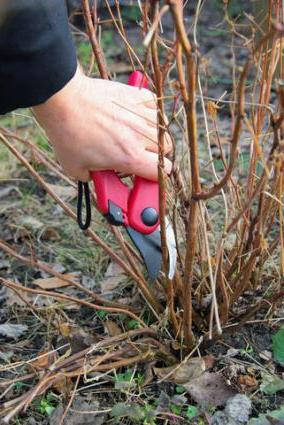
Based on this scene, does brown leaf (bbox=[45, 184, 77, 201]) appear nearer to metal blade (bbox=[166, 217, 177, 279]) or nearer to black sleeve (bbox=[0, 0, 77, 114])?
metal blade (bbox=[166, 217, 177, 279])

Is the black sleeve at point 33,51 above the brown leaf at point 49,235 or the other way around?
above

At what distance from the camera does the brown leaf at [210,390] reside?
1.73 metres

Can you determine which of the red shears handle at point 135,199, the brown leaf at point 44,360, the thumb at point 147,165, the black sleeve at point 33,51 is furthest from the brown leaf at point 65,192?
the black sleeve at point 33,51

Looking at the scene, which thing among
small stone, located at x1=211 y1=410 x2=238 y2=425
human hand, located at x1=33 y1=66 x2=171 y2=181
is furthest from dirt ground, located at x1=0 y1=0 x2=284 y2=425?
human hand, located at x1=33 y1=66 x2=171 y2=181

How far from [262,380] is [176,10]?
99 cm

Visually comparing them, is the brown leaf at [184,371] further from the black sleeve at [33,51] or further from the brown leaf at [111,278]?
the black sleeve at [33,51]

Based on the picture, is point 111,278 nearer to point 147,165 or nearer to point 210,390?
point 210,390

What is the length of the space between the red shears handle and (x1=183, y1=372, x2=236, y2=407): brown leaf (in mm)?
399

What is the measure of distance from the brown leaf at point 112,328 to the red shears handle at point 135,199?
43 cm

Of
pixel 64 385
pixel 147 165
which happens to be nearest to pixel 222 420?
pixel 64 385

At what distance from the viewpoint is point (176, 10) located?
1.10m

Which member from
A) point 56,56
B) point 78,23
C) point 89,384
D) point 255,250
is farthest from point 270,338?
point 78,23

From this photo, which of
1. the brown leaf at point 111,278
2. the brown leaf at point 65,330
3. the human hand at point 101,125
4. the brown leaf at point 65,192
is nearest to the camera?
the human hand at point 101,125

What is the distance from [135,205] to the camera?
1586 millimetres
